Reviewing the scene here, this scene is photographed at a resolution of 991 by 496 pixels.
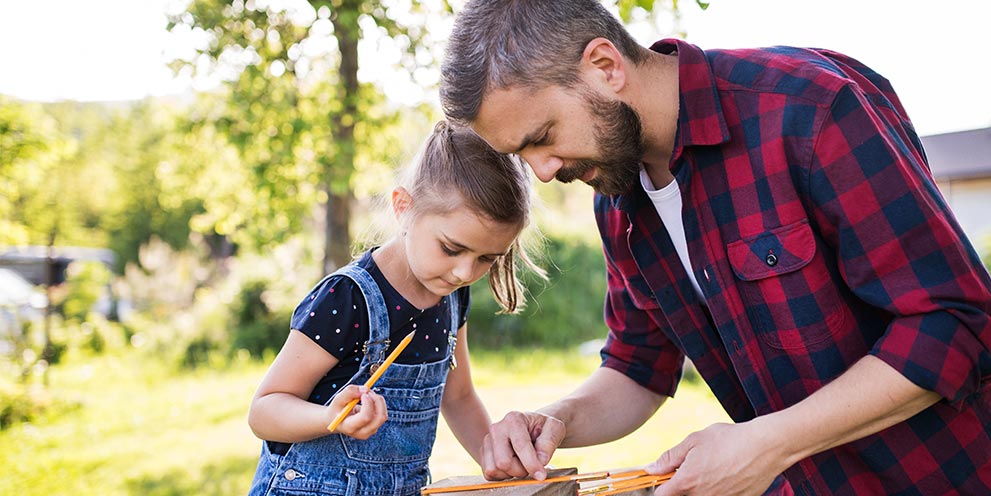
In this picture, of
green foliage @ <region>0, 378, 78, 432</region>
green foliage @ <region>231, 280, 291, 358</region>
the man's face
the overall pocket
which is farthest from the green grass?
the man's face

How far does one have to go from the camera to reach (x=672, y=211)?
77.8 inches

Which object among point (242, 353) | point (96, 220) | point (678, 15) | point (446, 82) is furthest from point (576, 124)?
point (96, 220)

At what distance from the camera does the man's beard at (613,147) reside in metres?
1.76

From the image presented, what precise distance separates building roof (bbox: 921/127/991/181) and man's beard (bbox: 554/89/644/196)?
238 inches

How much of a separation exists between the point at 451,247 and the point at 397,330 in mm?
240

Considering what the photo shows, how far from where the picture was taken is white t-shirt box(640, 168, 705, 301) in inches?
77.0

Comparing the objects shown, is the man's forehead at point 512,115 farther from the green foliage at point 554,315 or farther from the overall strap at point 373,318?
the green foliage at point 554,315

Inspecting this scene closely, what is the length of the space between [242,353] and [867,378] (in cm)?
1042

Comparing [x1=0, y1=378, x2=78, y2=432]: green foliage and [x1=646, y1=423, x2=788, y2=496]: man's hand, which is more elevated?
[x1=646, y1=423, x2=788, y2=496]: man's hand

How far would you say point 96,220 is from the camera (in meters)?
34.6

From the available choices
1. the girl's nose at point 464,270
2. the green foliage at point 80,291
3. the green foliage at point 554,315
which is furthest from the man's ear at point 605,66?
the green foliage at point 80,291

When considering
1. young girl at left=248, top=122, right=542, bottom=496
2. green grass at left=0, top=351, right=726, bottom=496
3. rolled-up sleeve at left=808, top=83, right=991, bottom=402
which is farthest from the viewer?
green grass at left=0, top=351, right=726, bottom=496

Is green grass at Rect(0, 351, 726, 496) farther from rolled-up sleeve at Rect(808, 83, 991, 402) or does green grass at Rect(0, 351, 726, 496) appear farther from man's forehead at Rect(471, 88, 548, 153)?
rolled-up sleeve at Rect(808, 83, 991, 402)

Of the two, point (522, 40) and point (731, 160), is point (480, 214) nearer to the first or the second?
point (522, 40)
